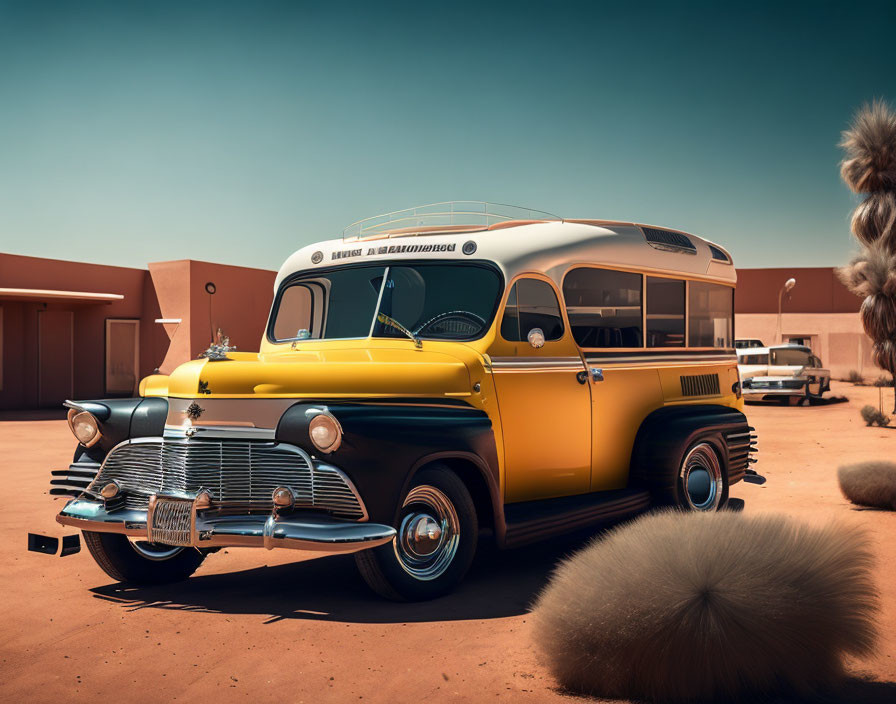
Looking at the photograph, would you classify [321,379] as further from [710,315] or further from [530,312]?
[710,315]

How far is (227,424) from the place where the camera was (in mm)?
5234

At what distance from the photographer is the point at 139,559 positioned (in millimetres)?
6145

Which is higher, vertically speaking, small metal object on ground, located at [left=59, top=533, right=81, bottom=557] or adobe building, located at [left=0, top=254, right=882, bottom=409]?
adobe building, located at [left=0, top=254, right=882, bottom=409]

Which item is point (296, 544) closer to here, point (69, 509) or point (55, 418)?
point (69, 509)

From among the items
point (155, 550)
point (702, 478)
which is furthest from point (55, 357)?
point (702, 478)

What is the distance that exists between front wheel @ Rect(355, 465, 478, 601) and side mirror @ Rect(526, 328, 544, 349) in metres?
1.27

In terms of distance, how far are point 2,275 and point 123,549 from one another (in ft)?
70.8

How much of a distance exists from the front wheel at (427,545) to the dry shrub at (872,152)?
75.6 feet

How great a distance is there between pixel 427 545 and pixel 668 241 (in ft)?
12.7

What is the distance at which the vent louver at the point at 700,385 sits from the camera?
26.6 feet

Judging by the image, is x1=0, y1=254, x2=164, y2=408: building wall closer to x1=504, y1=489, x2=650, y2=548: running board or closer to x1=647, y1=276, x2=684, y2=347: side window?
x1=647, y1=276, x2=684, y2=347: side window

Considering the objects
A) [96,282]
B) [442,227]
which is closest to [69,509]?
[442,227]

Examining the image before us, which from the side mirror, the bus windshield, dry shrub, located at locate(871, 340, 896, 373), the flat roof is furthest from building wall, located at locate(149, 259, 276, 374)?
the side mirror

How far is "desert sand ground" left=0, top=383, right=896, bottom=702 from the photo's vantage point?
4113mm
